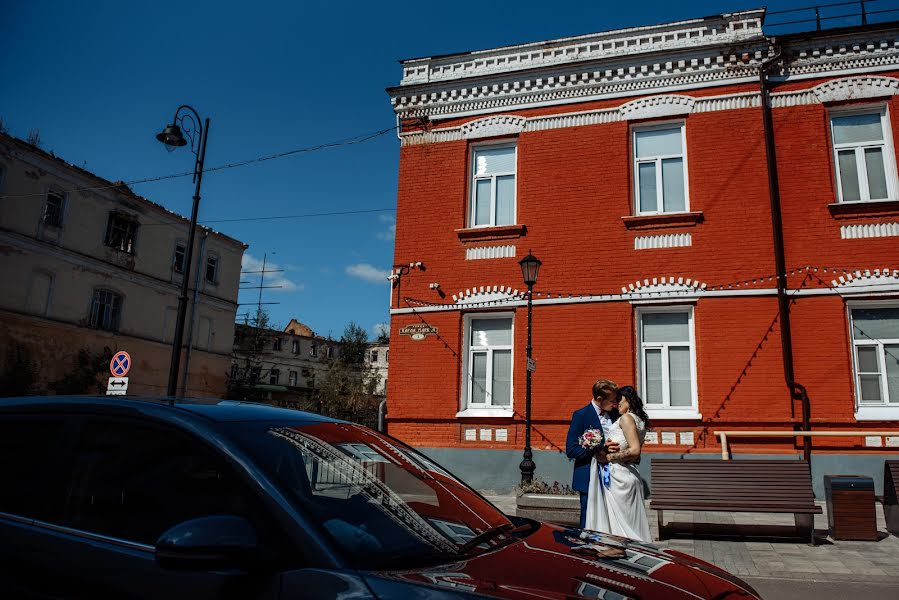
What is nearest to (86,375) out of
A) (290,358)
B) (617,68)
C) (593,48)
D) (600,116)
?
(600,116)

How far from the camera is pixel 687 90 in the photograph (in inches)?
519

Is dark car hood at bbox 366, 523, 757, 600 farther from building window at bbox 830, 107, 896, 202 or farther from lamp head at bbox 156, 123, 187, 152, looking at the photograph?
lamp head at bbox 156, 123, 187, 152

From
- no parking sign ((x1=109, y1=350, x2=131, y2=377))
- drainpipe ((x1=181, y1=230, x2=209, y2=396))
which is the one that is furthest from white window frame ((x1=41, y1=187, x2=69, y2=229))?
no parking sign ((x1=109, y1=350, x2=131, y2=377))

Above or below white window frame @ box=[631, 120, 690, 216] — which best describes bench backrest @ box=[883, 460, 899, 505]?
below

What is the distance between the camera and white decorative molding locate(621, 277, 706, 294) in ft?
40.2

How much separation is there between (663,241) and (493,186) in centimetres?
386

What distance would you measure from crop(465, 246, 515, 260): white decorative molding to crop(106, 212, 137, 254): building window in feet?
86.7

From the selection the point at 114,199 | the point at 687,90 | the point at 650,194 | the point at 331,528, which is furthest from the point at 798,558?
the point at 114,199

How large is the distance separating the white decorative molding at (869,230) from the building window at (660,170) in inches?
113

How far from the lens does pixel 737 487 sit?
26.7 ft

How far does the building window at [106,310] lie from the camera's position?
32031mm

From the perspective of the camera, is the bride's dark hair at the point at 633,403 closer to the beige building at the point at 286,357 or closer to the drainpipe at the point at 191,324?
the drainpipe at the point at 191,324

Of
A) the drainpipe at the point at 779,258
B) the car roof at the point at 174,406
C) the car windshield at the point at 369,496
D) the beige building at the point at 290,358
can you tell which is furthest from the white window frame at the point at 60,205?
the car windshield at the point at 369,496

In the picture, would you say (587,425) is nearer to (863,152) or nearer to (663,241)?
(663,241)
